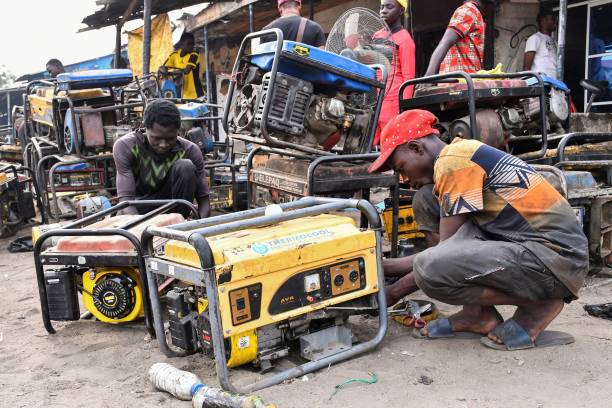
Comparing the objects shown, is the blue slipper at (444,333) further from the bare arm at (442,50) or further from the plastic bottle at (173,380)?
the bare arm at (442,50)

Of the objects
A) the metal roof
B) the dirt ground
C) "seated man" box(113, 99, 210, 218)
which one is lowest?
the dirt ground

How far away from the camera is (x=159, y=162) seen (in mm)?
4504

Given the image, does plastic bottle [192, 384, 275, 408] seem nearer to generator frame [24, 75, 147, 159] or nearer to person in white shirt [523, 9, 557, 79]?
generator frame [24, 75, 147, 159]

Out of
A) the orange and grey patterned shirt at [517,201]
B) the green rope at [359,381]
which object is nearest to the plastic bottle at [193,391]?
the green rope at [359,381]

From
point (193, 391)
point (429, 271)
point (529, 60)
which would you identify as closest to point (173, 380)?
point (193, 391)

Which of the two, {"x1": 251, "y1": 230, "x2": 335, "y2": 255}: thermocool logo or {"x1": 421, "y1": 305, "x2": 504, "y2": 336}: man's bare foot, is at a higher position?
{"x1": 251, "y1": 230, "x2": 335, "y2": 255}: thermocool logo

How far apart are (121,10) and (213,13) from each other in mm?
2297

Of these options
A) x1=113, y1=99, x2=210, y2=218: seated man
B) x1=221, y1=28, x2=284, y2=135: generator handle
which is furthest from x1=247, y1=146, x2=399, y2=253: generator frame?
x1=113, y1=99, x2=210, y2=218: seated man

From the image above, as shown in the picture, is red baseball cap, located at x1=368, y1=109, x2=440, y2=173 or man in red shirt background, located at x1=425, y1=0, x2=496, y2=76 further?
man in red shirt background, located at x1=425, y1=0, x2=496, y2=76

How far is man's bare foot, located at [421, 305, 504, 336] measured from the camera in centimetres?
301

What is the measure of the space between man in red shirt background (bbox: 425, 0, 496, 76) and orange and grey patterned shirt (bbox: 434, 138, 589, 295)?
6.76 feet

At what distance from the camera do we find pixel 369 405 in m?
2.38

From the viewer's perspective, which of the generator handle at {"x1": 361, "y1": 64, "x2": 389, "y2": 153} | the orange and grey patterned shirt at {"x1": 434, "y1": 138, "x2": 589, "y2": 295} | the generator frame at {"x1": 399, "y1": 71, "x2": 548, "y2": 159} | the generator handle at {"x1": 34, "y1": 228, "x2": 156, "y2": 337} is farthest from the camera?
the generator handle at {"x1": 361, "y1": 64, "x2": 389, "y2": 153}

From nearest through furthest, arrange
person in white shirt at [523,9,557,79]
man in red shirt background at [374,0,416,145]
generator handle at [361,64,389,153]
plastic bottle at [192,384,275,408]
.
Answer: plastic bottle at [192,384,275,408] < generator handle at [361,64,389,153] < man in red shirt background at [374,0,416,145] < person in white shirt at [523,9,557,79]
